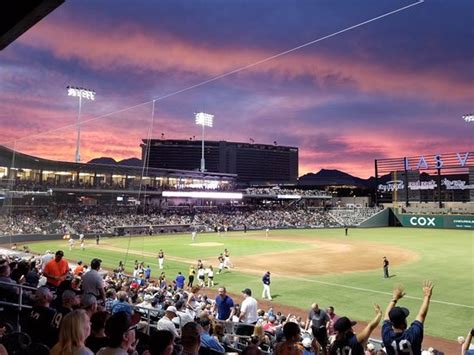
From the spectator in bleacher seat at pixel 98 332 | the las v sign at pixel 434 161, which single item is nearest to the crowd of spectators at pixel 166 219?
the spectator in bleacher seat at pixel 98 332

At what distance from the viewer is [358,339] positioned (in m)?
4.17

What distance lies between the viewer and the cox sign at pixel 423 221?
62.4 m

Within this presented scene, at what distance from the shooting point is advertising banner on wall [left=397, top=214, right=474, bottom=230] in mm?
59062

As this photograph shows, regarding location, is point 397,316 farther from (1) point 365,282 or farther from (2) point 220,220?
(2) point 220,220

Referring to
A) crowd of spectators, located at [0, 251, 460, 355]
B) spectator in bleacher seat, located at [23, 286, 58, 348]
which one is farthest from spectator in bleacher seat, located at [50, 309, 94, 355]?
spectator in bleacher seat, located at [23, 286, 58, 348]

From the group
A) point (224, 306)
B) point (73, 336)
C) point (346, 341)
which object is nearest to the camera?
point (73, 336)

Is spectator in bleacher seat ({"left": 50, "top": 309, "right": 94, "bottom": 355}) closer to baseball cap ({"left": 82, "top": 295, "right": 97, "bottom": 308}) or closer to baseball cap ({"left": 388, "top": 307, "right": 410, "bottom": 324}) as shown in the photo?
baseball cap ({"left": 82, "top": 295, "right": 97, "bottom": 308})

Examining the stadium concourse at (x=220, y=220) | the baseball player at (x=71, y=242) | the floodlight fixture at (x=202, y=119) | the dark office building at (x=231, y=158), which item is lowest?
the baseball player at (x=71, y=242)

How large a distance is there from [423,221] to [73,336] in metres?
68.5

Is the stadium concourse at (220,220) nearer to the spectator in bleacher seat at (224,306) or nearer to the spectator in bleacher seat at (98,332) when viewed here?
the spectator in bleacher seat at (224,306)

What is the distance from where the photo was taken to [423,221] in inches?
2512

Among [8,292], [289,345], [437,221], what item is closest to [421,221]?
[437,221]

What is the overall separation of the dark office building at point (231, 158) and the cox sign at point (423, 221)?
3898 inches

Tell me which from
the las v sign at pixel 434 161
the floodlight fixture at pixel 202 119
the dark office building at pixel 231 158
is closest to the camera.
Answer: the las v sign at pixel 434 161
